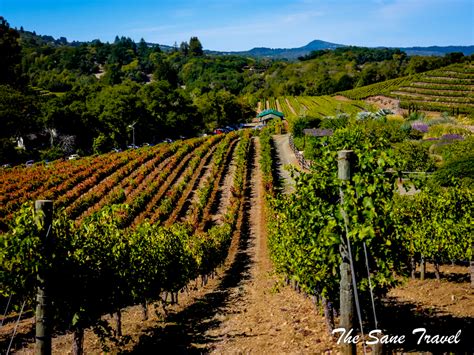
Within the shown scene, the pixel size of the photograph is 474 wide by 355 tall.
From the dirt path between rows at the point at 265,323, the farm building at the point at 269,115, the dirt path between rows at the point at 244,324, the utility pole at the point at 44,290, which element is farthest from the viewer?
the farm building at the point at 269,115

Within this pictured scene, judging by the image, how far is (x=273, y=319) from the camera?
11172mm

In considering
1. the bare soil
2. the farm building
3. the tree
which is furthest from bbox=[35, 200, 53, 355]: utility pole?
the farm building

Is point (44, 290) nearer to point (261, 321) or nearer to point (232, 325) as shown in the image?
point (232, 325)

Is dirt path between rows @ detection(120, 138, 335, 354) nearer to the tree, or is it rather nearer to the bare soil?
the bare soil

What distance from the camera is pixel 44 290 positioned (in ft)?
20.7

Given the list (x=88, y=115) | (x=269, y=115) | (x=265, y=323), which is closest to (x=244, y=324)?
(x=265, y=323)

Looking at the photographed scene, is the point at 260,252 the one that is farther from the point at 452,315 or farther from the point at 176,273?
the point at 452,315

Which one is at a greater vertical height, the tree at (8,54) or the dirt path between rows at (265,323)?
the tree at (8,54)

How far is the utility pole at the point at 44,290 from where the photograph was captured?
5914 millimetres

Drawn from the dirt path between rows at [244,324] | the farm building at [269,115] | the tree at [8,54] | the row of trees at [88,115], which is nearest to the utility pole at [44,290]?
the dirt path between rows at [244,324]

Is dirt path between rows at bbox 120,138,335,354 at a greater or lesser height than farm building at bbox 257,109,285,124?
lesser

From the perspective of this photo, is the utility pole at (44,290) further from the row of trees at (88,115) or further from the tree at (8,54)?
the tree at (8,54)

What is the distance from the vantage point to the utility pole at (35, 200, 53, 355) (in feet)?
19.4

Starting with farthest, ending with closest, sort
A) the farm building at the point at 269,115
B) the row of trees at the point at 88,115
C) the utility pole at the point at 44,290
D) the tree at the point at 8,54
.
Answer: the farm building at the point at 269,115, the tree at the point at 8,54, the row of trees at the point at 88,115, the utility pole at the point at 44,290
